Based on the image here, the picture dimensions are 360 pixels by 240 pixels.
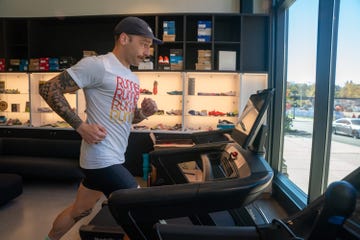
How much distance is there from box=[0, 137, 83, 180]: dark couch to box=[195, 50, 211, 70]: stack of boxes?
2111 millimetres

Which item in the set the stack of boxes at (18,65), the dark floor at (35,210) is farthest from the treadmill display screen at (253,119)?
the stack of boxes at (18,65)

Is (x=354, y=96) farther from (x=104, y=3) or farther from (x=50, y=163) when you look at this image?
(x=104, y=3)

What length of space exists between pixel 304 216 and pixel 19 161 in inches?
148

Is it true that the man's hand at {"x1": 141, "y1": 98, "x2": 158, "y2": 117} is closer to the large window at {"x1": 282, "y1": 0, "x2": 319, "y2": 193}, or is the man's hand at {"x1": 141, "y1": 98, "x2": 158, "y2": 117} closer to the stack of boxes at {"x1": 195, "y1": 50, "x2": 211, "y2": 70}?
the large window at {"x1": 282, "y1": 0, "x2": 319, "y2": 193}

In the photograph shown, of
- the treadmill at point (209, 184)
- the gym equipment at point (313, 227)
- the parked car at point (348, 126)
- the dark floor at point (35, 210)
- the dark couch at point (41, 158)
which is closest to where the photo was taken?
the gym equipment at point (313, 227)

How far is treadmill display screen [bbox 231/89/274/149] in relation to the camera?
1208mm

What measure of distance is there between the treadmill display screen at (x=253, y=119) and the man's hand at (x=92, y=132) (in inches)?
28.5

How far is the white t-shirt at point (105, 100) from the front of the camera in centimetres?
149

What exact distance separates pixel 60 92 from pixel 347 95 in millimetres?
2167

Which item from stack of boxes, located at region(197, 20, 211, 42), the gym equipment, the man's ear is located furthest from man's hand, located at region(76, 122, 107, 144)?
stack of boxes, located at region(197, 20, 211, 42)

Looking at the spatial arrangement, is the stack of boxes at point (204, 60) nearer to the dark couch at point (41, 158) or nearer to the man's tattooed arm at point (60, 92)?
the dark couch at point (41, 158)

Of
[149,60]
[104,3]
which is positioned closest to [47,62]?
[104,3]

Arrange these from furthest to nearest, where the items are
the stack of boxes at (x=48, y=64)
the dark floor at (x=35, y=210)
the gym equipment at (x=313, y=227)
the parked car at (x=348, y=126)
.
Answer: the stack of boxes at (x=48, y=64)
the dark floor at (x=35, y=210)
the parked car at (x=348, y=126)
the gym equipment at (x=313, y=227)

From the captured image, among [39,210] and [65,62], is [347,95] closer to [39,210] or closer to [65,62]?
[39,210]
